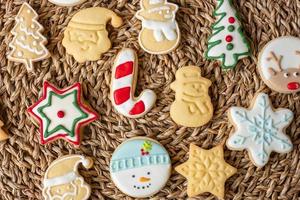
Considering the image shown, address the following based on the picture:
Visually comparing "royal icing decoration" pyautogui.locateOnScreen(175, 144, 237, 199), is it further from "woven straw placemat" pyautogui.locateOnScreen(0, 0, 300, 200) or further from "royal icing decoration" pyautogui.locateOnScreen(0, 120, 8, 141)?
"royal icing decoration" pyautogui.locateOnScreen(0, 120, 8, 141)

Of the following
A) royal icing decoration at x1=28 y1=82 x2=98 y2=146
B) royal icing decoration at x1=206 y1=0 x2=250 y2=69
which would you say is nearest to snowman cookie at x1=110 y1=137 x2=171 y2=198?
royal icing decoration at x1=28 y1=82 x2=98 y2=146

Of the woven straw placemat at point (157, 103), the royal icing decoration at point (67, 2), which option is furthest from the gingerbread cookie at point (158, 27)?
the royal icing decoration at point (67, 2)

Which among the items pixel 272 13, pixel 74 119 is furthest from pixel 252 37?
pixel 74 119

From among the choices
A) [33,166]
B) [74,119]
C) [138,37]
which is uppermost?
[138,37]

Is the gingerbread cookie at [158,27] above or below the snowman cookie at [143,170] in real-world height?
above

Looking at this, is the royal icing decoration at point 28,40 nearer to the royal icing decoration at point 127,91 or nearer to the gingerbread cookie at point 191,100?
the royal icing decoration at point 127,91

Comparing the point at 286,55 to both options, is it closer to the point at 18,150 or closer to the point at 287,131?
the point at 287,131
